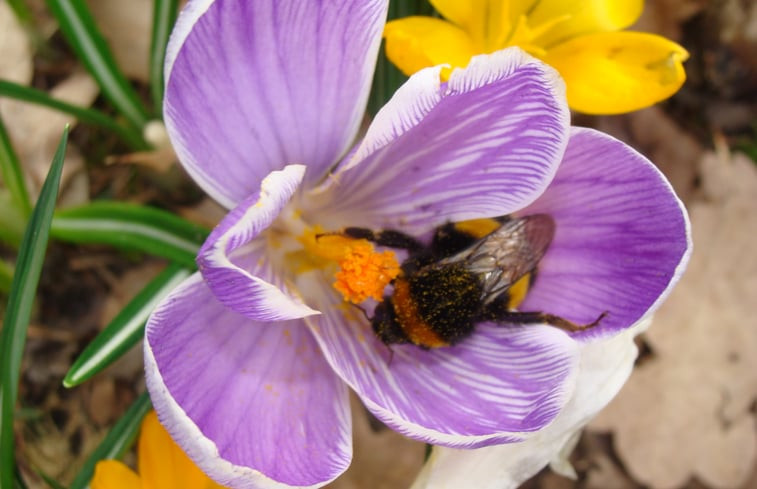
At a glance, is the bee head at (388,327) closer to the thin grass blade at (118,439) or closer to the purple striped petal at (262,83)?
the purple striped petal at (262,83)

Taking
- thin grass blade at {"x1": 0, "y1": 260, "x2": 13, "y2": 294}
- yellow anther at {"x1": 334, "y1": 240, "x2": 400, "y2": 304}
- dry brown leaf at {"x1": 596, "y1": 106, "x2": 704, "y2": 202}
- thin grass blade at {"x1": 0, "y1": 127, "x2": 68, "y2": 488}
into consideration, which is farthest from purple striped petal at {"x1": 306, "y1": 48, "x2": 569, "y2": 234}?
dry brown leaf at {"x1": 596, "y1": 106, "x2": 704, "y2": 202}

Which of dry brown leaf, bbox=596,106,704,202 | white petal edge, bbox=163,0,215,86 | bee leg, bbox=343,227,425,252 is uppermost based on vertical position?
white petal edge, bbox=163,0,215,86

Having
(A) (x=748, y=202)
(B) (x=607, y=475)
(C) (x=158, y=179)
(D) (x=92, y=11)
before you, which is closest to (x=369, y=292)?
(C) (x=158, y=179)

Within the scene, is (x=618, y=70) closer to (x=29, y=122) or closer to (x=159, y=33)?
(x=159, y=33)

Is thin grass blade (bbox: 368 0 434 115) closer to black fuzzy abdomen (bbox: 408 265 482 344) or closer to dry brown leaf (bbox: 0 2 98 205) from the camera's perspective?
black fuzzy abdomen (bbox: 408 265 482 344)

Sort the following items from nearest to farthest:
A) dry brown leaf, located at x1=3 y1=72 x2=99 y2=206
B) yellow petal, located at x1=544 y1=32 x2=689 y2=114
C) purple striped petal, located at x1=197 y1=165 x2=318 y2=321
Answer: purple striped petal, located at x1=197 y1=165 x2=318 y2=321
yellow petal, located at x1=544 y1=32 x2=689 y2=114
dry brown leaf, located at x1=3 y1=72 x2=99 y2=206

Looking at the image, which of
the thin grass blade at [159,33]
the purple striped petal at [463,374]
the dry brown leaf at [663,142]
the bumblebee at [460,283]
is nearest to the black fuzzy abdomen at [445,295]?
the bumblebee at [460,283]
